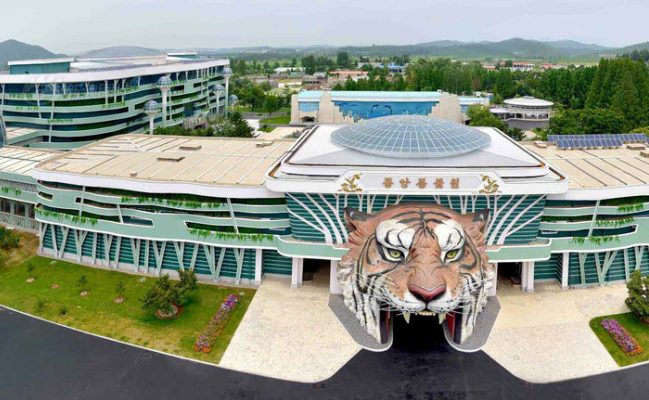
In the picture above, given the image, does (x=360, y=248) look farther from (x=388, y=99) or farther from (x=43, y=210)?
(x=388, y=99)

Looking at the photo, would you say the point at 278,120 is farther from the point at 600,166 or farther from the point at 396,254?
the point at 396,254

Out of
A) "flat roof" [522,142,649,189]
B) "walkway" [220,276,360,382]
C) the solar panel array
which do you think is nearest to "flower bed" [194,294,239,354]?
"walkway" [220,276,360,382]

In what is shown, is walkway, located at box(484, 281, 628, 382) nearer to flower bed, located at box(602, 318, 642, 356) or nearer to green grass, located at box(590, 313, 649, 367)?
green grass, located at box(590, 313, 649, 367)

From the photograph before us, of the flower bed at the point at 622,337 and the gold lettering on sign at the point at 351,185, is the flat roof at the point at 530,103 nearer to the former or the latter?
the flower bed at the point at 622,337

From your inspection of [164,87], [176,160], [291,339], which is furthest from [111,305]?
[164,87]

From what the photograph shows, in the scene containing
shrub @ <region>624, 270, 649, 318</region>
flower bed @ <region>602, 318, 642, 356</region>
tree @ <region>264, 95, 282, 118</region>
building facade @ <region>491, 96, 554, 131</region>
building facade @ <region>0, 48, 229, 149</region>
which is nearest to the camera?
flower bed @ <region>602, 318, 642, 356</region>

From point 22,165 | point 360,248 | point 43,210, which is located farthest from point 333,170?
point 22,165
